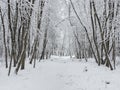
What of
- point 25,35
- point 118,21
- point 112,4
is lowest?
point 25,35

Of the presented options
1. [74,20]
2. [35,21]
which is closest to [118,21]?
[35,21]

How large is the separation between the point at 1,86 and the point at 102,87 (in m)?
4.51

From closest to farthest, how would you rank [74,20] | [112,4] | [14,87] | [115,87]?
[14,87] → [115,87] → [112,4] → [74,20]

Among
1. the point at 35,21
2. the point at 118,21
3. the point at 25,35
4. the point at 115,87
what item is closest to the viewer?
the point at 115,87

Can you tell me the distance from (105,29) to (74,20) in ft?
59.5

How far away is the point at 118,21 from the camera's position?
13531 mm

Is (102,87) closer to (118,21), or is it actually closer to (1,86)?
(1,86)

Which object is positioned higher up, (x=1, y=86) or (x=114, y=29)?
(x=114, y=29)

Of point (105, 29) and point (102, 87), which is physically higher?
point (105, 29)

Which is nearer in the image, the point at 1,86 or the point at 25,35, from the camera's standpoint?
the point at 1,86

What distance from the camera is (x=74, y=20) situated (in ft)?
112

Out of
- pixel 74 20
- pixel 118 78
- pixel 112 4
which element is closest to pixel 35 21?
pixel 112 4

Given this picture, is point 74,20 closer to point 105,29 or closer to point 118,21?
point 105,29

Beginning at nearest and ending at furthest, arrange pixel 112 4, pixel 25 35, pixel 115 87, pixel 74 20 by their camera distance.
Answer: pixel 115 87 → pixel 25 35 → pixel 112 4 → pixel 74 20
